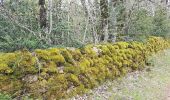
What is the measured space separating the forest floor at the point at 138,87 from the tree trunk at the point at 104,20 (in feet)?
6.91

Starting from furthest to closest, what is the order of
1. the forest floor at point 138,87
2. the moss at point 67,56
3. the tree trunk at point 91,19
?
the tree trunk at point 91,19
the forest floor at point 138,87
the moss at point 67,56

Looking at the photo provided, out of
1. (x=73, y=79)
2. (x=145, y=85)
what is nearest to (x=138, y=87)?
(x=145, y=85)

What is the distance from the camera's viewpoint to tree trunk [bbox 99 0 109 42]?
45.5ft

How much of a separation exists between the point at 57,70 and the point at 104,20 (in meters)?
6.27

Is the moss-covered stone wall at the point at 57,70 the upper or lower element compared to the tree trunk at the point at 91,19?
lower

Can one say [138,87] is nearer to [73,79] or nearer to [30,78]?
[73,79]

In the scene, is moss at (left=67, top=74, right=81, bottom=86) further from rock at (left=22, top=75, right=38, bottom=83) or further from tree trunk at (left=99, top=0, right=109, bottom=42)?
tree trunk at (left=99, top=0, right=109, bottom=42)

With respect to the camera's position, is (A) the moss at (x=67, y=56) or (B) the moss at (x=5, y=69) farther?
(A) the moss at (x=67, y=56)

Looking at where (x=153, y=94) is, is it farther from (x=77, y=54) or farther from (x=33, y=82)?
(x=33, y=82)

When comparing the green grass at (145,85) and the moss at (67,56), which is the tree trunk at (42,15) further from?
the green grass at (145,85)

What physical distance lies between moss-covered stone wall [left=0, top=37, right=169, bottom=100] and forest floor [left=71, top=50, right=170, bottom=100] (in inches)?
10.1

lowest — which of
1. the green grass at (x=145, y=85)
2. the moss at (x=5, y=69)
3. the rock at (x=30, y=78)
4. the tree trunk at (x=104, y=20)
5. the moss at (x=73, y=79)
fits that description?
the green grass at (x=145, y=85)

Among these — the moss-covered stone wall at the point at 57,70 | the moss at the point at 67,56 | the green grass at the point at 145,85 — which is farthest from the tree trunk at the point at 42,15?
the green grass at the point at 145,85

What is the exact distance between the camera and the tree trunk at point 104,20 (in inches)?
546
